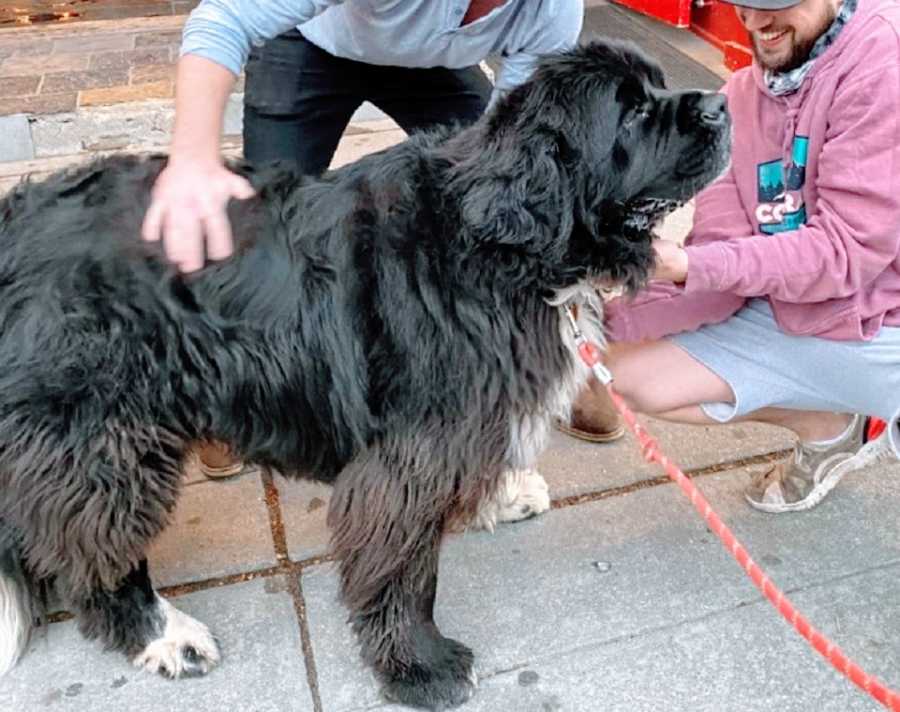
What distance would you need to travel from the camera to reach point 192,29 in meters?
2.30

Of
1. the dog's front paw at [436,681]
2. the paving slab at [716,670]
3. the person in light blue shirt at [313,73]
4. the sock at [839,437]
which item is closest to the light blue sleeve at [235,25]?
the person in light blue shirt at [313,73]

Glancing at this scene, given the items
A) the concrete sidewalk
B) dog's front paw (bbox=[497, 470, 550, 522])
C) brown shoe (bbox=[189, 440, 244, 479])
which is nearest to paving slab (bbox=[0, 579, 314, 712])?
the concrete sidewalk

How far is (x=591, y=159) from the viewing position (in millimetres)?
1974

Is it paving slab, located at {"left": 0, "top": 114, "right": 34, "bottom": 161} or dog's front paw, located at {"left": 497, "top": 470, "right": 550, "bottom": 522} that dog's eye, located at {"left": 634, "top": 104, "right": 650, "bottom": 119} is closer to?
dog's front paw, located at {"left": 497, "top": 470, "right": 550, "bottom": 522}

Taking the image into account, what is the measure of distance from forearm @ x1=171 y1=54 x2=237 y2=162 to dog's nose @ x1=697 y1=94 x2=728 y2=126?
1.06m

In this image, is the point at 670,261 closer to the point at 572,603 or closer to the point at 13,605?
the point at 572,603

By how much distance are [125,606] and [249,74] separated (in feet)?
5.61

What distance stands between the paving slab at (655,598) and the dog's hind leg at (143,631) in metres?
0.31

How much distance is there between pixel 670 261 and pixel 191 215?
111cm

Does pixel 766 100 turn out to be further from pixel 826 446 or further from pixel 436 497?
pixel 436 497

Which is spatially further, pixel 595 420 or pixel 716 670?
pixel 595 420

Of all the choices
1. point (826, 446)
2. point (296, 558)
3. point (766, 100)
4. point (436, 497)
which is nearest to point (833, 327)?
point (826, 446)

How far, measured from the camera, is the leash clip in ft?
7.24

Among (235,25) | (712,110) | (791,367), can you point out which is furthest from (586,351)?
(235,25)
